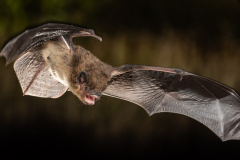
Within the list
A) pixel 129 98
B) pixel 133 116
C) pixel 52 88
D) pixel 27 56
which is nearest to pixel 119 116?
pixel 133 116

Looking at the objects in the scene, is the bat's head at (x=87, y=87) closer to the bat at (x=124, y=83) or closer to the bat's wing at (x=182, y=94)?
the bat at (x=124, y=83)

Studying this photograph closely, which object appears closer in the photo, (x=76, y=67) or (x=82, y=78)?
(x=82, y=78)

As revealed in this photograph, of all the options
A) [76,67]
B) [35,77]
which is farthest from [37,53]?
[76,67]

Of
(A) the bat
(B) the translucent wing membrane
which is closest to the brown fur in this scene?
(A) the bat

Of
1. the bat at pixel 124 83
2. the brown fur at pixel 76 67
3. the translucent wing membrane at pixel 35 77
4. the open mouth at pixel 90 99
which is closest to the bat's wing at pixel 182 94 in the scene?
the bat at pixel 124 83

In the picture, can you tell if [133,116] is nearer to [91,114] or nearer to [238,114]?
[91,114]

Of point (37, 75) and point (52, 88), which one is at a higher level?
point (37, 75)

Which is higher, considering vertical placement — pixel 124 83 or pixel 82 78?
pixel 82 78

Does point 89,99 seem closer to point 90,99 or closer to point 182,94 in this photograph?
point 90,99

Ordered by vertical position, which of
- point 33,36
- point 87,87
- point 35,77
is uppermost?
point 33,36
